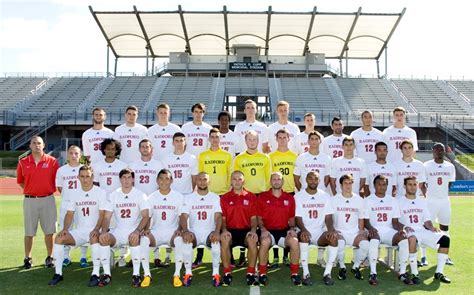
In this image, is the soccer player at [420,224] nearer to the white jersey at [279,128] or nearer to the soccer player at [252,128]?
the white jersey at [279,128]

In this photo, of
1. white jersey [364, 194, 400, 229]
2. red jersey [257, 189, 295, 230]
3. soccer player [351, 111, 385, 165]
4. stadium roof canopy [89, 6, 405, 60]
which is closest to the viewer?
red jersey [257, 189, 295, 230]

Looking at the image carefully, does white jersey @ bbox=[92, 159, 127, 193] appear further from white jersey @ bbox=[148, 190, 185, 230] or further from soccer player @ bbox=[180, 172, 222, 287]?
soccer player @ bbox=[180, 172, 222, 287]

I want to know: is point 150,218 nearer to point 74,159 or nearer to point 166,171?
point 166,171

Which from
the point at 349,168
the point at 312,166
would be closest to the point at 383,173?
the point at 349,168

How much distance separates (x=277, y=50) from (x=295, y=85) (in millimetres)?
3686

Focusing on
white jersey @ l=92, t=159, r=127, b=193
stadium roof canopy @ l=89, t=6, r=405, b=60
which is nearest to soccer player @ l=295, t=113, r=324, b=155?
white jersey @ l=92, t=159, r=127, b=193

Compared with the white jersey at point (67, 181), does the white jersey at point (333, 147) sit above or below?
above

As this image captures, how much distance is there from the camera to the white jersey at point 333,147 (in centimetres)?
743

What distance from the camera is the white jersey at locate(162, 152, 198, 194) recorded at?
6746mm

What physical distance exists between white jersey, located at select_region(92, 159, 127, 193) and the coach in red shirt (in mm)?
756

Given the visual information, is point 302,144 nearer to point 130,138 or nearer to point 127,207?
point 130,138

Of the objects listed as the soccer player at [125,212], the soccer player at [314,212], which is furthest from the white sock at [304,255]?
the soccer player at [125,212]

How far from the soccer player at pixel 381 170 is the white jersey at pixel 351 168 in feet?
0.44

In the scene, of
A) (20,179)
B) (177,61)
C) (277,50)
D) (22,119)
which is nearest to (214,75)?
(177,61)
